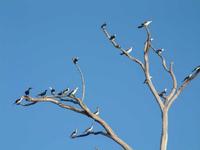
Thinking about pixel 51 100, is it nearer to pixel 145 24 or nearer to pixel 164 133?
pixel 164 133

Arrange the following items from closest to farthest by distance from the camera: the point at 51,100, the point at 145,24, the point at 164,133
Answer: the point at 164,133 → the point at 51,100 → the point at 145,24

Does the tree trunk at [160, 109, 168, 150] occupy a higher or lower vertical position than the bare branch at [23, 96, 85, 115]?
lower

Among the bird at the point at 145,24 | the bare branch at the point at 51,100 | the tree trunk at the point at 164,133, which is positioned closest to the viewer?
the tree trunk at the point at 164,133

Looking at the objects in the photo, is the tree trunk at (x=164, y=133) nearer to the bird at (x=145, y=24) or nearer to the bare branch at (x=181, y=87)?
the bare branch at (x=181, y=87)

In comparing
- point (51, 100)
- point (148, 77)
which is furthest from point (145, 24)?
point (51, 100)

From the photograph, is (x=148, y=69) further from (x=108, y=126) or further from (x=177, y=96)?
(x=108, y=126)

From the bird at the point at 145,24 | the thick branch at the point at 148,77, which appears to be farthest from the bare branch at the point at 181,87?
the bird at the point at 145,24

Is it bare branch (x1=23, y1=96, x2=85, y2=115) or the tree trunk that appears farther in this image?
bare branch (x1=23, y1=96, x2=85, y2=115)

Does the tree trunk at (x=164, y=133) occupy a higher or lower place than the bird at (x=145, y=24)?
lower

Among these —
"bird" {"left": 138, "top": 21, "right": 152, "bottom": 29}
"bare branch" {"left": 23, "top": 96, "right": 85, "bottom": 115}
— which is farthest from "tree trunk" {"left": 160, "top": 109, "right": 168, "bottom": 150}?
"bird" {"left": 138, "top": 21, "right": 152, "bottom": 29}

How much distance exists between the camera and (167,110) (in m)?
12.0

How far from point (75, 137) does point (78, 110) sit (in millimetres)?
707

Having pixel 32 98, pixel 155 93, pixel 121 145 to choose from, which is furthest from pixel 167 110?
pixel 32 98

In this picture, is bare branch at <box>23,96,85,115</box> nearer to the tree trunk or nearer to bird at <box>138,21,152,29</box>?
the tree trunk
